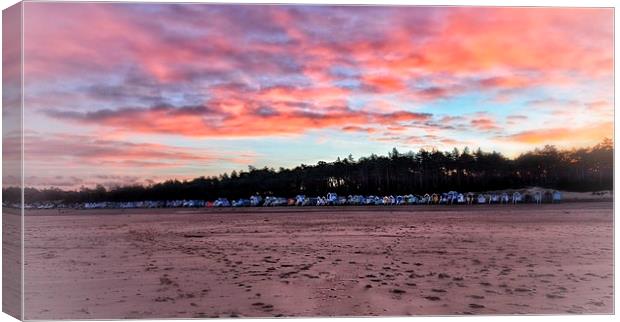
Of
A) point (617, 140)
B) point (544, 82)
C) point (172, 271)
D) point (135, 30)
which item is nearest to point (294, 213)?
Answer: point (172, 271)

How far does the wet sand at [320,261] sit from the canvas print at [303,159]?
23mm

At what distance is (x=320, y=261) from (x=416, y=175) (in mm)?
1498

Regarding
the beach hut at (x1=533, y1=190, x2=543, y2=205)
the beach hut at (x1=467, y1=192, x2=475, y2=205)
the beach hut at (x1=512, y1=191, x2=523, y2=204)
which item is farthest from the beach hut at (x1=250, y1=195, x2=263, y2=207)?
the beach hut at (x1=533, y1=190, x2=543, y2=205)

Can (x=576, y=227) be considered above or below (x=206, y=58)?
below

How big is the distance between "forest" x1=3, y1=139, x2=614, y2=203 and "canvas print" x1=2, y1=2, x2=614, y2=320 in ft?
0.07

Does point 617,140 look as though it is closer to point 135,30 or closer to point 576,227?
point 576,227

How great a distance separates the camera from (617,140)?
798 cm

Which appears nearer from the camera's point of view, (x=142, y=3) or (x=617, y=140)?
(x=142, y=3)

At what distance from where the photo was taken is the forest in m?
7.88

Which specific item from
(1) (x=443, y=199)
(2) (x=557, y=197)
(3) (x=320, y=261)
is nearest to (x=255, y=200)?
(3) (x=320, y=261)

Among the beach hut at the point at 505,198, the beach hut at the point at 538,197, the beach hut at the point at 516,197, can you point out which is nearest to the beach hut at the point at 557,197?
the beach hut at the point at 538,197

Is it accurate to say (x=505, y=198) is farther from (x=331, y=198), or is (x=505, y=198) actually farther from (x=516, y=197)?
(x=331, y=198)

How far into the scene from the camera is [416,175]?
8.00m

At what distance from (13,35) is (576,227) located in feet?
21.9
